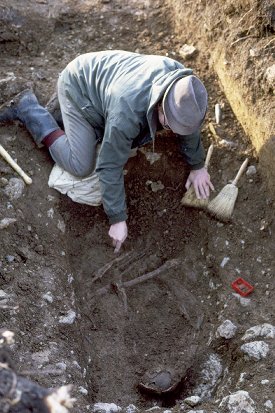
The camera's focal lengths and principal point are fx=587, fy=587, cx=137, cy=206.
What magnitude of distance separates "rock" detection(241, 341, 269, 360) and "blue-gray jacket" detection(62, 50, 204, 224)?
134 centimetres

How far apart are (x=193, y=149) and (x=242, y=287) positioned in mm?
1123

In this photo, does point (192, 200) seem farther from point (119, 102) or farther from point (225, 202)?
point (119, 102)

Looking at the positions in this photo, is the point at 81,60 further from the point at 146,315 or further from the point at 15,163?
the point at 146,315

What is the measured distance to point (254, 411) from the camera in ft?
11.3

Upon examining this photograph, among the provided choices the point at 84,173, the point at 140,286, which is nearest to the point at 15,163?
the point at 84,173

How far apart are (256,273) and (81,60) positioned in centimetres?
217

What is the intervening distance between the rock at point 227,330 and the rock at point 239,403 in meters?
0.58

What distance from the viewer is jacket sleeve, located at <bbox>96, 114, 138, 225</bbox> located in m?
4.16

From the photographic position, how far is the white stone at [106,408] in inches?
140

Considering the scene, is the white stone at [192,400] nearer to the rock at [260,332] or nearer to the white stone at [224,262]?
the rock at [260,332]

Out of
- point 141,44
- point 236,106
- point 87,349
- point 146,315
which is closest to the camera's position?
point 87,349

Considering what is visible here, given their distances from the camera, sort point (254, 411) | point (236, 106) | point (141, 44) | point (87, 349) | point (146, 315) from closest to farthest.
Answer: point (254, 411)
point (87, 349)
point (146, 315)
point (236, 106)
point (141, 44)

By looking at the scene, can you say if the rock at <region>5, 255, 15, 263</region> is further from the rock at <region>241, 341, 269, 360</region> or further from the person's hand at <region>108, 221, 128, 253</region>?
the rock at <region>241, 341, 269, 360</region>

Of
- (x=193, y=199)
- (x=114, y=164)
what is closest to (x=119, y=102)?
(x=114, y=164)
